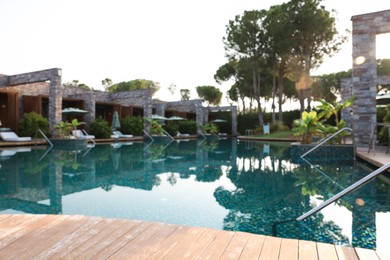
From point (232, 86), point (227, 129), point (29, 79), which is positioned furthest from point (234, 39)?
point (29, 79)

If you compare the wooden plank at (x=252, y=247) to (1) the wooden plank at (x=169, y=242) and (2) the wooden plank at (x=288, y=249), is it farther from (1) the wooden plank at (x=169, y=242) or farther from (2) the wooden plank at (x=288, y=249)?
(1) the wooden plank at (x=169, y=242)

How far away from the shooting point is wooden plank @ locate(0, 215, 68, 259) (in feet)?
6.48

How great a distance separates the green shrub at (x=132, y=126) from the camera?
2256cm

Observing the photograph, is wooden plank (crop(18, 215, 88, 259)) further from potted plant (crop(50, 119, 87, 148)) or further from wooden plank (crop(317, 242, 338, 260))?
potted plant (crop(50, 119, 87, 148))

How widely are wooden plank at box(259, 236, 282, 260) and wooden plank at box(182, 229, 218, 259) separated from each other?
39 centimetres

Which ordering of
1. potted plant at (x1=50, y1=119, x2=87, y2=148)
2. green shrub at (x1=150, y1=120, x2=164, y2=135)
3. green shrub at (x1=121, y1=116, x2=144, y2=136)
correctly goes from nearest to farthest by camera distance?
potted plant at (x1=50, y1=119, x2=87, y2=148), green shrub at (x1=150, y1=120, x2=164, y2=135), green shrub at (x1=121, y1=116, x2=144, y2=136)

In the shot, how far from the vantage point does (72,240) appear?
2.16 meters

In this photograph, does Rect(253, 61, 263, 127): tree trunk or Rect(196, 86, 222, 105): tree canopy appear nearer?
Rect(253, 61, 263, 127): tree trunk

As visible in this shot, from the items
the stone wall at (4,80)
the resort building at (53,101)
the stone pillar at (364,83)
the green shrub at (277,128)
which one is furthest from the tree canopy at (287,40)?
the stone wall at (4,80)

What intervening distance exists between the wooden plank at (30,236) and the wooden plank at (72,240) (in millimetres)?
182

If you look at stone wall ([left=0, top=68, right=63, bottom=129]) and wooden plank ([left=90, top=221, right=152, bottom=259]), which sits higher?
stone wall ([left=0, top=68, right=63, bottom=129])

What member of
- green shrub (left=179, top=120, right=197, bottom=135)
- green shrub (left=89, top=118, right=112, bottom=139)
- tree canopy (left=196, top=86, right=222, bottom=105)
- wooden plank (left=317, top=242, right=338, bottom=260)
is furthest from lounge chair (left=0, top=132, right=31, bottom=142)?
tree canopy (left=196, top=86, right=222, bottom=105)

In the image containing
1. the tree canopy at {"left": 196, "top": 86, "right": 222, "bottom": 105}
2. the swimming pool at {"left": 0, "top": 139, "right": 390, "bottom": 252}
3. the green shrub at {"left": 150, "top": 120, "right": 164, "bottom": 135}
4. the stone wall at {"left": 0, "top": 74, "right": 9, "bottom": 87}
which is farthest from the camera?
the tree canopy at {"left": 196, "top": 86, "right": 222, "bottom": 105}

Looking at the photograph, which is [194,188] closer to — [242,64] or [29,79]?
[29,79]
